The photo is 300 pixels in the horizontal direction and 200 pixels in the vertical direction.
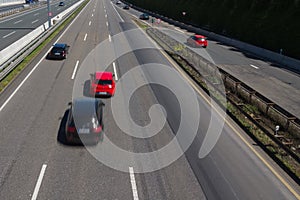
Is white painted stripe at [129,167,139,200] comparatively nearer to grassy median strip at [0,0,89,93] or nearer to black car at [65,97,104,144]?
black car at [65,97,104,144]

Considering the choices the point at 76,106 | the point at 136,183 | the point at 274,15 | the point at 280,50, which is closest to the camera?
the point at 136,183

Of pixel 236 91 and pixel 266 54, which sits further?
pixel 266 54

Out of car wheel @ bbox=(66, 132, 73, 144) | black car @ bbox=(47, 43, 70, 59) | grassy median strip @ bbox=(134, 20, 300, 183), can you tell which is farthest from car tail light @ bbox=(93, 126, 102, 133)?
black car @ bbox=(47, 43, 70, 59)

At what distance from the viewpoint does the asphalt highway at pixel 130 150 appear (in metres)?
10.5

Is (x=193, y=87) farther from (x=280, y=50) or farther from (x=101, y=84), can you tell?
(x=280, y=50)

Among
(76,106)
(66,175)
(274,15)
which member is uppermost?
(274,15)

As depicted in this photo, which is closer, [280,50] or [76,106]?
[76,106]

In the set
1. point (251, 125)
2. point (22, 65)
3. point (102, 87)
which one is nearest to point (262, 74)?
point (251, 125)

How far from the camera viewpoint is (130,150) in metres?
13.1

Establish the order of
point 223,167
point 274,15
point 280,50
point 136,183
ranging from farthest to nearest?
1. point 274,15
2. point 280,50
3. point 223,167
4. point 136,183

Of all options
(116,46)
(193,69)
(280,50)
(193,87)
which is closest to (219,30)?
(280,50)

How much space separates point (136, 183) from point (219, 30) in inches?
1934

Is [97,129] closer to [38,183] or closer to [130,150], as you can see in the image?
[130,150]

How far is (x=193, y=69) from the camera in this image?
83.5ft
